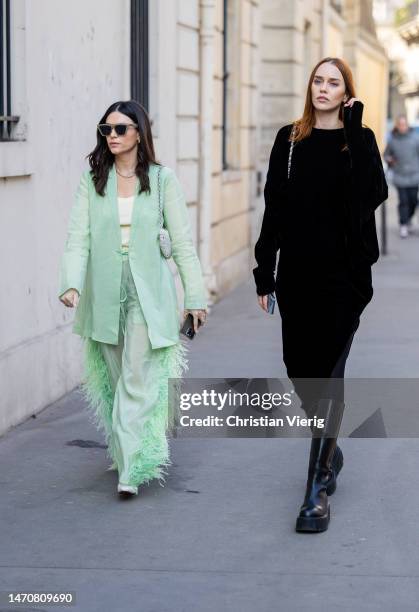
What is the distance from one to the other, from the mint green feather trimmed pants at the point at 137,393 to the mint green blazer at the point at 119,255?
5cm

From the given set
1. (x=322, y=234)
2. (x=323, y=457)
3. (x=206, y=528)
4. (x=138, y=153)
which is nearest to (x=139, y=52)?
(x=138, y=153)

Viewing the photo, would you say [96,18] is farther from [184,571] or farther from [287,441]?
[184,571]

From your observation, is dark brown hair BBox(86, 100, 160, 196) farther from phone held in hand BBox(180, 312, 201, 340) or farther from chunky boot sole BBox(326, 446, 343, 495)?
chunky boot sole BBox(326, 446, 343, 495)

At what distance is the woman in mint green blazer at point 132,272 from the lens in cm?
582

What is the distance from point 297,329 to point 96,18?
3.96 m

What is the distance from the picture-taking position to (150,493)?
6027mm

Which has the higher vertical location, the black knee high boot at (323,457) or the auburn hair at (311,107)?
the auburn hair at (311,107)

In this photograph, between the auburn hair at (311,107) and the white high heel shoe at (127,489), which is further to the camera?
the white high heel shoe at (127,489)

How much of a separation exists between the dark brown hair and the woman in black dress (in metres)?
0.54

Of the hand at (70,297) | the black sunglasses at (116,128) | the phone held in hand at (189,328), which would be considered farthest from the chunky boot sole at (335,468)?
the black sunglasses at (116,128)

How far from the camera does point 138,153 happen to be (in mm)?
5855

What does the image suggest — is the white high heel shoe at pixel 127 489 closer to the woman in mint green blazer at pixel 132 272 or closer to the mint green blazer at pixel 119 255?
the woman in mint green blazer at pixel 132 272

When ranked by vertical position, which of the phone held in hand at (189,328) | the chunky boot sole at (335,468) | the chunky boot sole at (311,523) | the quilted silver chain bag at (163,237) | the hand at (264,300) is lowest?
the chunky boot sole at (311,523)

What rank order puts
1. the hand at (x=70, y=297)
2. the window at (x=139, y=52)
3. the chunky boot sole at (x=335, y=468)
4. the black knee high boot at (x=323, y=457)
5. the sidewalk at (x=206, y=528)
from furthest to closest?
the window at (x=139, y=52) → the chunky boot sole at (x=335, y=468) → the hand at (x=70, y=297) → the black knee high boot at (x=323, y=457) → the sidewalk at (x=206, y=528)
